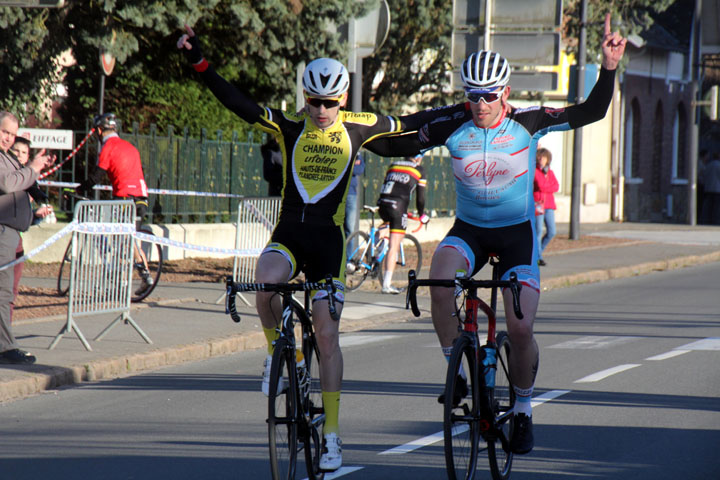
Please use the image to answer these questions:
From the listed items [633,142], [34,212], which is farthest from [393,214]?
[633,142]

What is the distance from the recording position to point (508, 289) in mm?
5750

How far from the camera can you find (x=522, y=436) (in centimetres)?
585

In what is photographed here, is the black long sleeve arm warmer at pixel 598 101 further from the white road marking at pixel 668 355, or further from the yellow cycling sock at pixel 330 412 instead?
the white road marking at pixel 668 355

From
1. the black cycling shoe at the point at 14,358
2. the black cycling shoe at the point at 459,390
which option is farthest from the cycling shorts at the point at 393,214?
the black cycling shoe at the point at 459,390

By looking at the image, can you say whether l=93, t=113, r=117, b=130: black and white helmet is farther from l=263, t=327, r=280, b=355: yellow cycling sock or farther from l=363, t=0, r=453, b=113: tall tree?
l=363, t=0, r=453, b=113: tall tree

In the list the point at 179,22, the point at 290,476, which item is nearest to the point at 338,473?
the point at 290,476

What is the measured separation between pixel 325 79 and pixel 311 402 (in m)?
1.62

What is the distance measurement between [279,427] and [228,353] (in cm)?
538

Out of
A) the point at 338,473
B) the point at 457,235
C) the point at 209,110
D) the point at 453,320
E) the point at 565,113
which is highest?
the point at 209,110

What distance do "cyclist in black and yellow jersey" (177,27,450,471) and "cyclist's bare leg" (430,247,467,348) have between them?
1.61 ft

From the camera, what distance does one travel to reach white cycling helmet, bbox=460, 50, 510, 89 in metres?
5.70

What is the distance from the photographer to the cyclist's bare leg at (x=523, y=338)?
18.9ft

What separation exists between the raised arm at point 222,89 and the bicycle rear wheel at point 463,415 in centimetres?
164

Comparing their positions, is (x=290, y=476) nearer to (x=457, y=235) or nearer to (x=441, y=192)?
(x=457, y=235)
